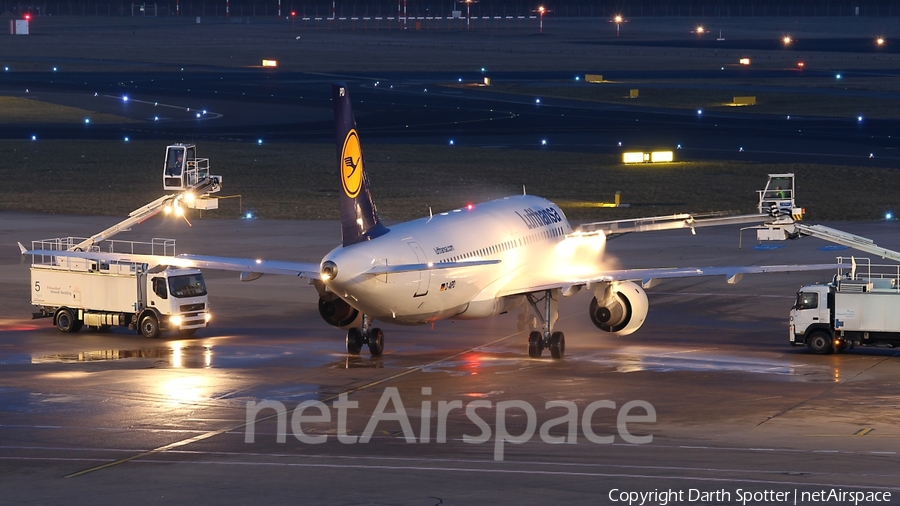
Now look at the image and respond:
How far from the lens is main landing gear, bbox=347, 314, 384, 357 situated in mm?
44125

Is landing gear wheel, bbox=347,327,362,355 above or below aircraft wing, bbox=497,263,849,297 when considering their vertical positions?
below

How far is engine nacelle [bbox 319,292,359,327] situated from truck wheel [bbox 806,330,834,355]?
1438 cm

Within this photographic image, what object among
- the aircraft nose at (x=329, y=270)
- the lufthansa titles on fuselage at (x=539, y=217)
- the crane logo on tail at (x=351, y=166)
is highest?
the crane logo on tail at (x=351, y=166)

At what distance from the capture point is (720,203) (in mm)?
81750

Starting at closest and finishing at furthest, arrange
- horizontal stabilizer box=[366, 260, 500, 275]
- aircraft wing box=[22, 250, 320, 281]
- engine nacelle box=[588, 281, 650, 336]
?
horizontal stabilizer box=[366, 260, 500, 275] < aircraft wing box=[22, 250, 320, 281] < engine nacelle box=[588, 281, 650, 336]

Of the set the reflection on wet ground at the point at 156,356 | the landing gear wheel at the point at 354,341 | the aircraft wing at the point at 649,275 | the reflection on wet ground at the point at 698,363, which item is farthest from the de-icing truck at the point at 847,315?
the reflection on wet ground at the point at 156,356

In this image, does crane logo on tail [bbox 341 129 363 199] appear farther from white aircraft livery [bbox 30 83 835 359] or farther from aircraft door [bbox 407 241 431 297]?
aircraft door [bbox 407 241 431 297]

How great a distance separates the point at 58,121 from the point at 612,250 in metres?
79.7

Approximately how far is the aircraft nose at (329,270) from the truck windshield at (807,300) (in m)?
15.6

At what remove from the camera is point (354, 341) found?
44.3 m

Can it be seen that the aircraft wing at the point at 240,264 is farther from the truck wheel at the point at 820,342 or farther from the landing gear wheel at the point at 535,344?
the truck wheel at the point at 820,342

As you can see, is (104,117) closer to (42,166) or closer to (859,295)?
(42,166)

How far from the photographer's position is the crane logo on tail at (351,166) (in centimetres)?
4166

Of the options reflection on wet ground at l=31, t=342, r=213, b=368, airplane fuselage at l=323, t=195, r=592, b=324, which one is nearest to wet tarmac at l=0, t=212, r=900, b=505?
reflection on wet ground at l=31, t=342, r=213, b=368
